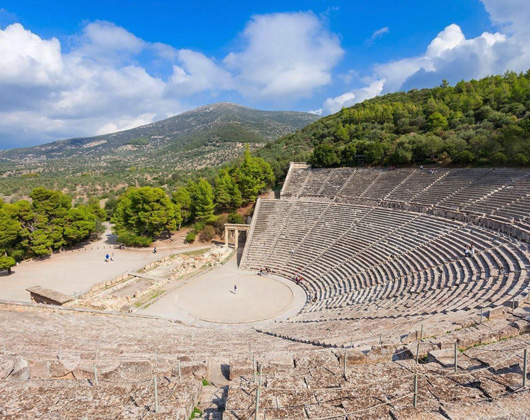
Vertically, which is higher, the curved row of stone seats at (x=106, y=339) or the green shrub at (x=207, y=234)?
the curved row of stone seats at (x=106, y=339)

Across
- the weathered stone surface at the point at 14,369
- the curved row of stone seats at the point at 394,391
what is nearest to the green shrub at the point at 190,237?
the weathered stone surface at the point at 14,369

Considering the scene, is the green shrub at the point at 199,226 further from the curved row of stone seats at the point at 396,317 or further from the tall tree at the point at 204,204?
the curved row of stone seats at the point at 396,317

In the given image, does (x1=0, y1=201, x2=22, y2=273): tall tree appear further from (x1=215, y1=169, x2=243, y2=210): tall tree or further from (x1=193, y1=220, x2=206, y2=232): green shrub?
(x1=215, y1=169, x2=243, y2=210): tall tree

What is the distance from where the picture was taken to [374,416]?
3945 mm

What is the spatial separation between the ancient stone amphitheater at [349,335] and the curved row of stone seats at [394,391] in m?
0.02

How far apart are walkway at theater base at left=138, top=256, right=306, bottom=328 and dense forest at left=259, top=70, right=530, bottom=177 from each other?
2165 cm

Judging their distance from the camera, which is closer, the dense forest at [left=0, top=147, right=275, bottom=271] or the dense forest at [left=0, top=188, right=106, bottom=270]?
the dense forest at [left=0, top=188, right=106, bottom=270]

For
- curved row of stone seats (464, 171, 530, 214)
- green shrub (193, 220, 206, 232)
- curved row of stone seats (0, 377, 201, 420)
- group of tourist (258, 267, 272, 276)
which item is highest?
curved row of stone seats (464, 171, 530, 214)

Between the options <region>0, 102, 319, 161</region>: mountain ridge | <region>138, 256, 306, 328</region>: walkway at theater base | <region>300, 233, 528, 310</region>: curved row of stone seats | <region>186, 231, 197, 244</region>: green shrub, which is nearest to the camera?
<region>300, 233, 528, 310</region>: curved row of stone seats

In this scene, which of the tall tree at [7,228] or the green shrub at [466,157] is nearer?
the tall tree at [7,228]

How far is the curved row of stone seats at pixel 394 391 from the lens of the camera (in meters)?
3.97

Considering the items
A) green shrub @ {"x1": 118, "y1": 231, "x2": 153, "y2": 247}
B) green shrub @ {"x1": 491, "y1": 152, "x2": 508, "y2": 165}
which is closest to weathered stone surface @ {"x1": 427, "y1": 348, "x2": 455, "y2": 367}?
green shrub @ {"x1": 491, "y1": 152, "x2": 508, "y2": 165}

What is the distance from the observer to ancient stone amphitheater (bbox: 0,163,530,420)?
4434 mm

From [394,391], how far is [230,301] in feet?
54.2
